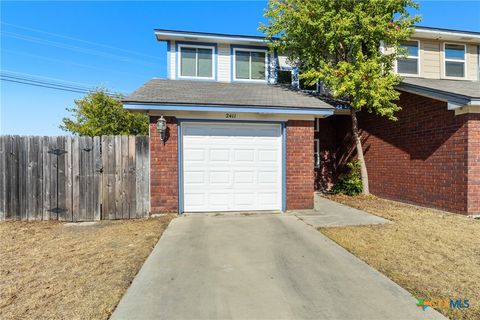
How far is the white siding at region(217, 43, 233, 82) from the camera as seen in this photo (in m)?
11.0

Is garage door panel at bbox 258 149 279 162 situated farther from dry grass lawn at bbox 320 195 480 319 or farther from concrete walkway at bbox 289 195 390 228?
dry grass lawn at bbox 320 195 480 319

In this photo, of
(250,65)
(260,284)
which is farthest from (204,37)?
(260,284)

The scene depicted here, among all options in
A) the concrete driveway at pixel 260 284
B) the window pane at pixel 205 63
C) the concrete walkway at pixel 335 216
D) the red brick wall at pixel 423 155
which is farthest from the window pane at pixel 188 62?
the concrete driveway at pixel 260 284

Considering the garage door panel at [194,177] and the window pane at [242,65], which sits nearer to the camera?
the garage door panel at [194,177]

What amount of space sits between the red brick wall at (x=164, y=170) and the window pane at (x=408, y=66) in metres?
9.93

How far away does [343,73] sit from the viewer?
839 cm

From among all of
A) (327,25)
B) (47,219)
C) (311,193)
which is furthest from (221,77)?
(47,219)

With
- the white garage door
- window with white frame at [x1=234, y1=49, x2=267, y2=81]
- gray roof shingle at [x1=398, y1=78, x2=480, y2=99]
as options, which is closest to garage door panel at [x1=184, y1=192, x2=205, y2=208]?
the white garage door

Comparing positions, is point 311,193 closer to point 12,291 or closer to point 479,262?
point 479,262

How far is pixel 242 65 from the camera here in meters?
11.3

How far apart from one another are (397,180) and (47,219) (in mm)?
10852

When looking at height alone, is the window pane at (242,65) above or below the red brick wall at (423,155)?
above

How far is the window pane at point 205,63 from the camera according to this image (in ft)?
35.9

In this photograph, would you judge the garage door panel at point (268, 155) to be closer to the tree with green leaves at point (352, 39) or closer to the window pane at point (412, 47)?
the tree with green leaves at point (352, 39)
